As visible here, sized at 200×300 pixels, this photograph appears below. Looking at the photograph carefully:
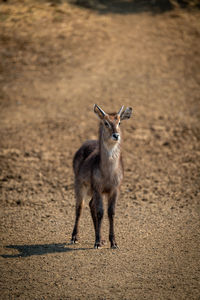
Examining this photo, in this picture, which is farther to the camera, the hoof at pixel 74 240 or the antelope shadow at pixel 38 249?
the hoof at pixel 74 240

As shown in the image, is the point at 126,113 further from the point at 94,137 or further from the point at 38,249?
the point at 94,137

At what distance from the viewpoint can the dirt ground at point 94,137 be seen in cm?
546

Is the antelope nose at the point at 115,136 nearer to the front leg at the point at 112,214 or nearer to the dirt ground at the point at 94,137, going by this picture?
the front leg at the point at 112,214

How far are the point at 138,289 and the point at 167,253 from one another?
3.74 feet

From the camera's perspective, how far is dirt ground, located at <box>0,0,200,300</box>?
5.46 m

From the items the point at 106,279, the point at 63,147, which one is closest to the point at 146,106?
the point at 63,147

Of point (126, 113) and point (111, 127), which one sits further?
point (126, 113)

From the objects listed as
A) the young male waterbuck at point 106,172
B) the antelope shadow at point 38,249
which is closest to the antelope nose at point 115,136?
the young male waterbuck at point 106,172

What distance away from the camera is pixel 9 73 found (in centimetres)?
1566

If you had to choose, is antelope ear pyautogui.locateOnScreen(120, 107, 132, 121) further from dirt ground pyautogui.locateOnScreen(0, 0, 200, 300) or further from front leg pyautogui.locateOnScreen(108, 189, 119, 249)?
dirt ground pyautogui.locateOnScreen(0, 0, 200, 300)

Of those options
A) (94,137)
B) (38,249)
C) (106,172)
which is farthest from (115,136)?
(94,137)

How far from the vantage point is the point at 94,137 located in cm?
1176

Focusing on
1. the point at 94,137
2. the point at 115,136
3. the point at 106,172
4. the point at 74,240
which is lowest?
the point at 94,137

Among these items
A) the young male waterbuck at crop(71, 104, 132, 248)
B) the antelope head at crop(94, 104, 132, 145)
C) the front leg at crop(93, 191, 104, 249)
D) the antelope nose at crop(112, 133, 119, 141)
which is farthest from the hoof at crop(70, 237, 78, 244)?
the antelope nose at crop(112, 133, 119, 141)
